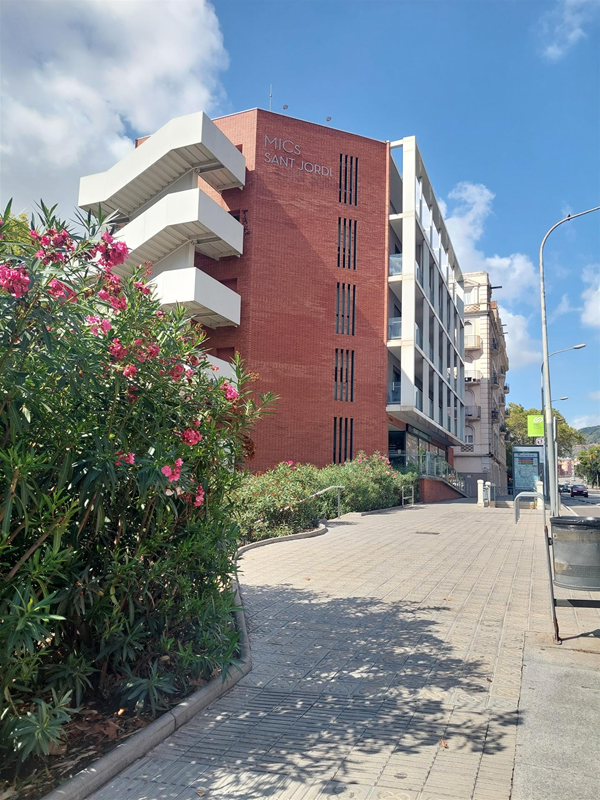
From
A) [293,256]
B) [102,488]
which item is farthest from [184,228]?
[102,488]

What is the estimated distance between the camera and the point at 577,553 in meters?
6.11

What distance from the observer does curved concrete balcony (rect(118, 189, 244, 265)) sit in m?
24.0

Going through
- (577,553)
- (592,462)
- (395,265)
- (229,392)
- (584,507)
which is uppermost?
(395,265)

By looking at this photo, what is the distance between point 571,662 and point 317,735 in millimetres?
2654

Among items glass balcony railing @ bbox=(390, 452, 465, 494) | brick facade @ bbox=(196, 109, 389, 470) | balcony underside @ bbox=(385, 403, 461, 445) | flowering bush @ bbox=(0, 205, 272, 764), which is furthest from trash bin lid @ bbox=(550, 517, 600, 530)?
balcony underside @ bbox=(385, 403, 461, 445)

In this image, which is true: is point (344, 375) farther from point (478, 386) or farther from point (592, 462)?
point (592, 462)

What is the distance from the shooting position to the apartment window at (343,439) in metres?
28.3

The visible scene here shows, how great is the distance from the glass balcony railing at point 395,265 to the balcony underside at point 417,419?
652 cm

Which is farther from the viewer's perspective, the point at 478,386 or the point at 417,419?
the point at 478,386

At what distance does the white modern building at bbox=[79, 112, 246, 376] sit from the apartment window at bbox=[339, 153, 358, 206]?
4.96m

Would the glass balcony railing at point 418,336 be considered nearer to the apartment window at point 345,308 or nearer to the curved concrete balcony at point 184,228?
the apartment window at point 345,308

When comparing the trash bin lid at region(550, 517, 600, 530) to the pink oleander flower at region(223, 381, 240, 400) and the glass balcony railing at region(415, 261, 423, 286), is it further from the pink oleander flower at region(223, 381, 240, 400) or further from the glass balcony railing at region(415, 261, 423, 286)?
the glass balcony railing at region(415, 261, 423, 286)

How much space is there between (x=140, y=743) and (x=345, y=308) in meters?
26.4

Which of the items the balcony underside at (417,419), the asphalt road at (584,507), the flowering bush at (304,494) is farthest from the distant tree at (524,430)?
the flowering bush at (304,494)
